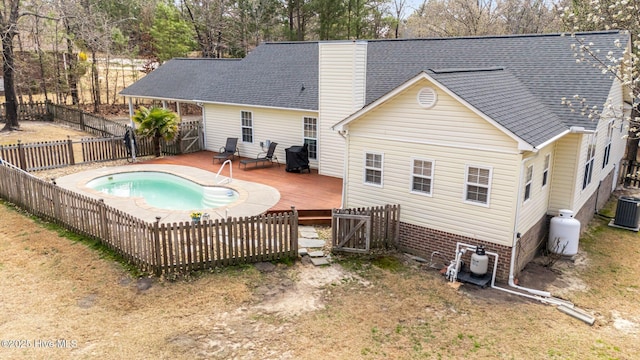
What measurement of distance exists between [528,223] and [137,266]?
29.5 ft

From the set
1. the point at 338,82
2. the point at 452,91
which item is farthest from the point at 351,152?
the point at 338,82

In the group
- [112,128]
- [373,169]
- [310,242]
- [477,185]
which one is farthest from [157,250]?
[112,128]

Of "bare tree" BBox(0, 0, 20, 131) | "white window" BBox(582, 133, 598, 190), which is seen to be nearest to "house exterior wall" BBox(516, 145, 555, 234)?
"white window" BBox(582, 133, 598, 190)

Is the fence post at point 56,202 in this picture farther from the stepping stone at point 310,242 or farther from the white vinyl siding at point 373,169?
the white vinyl siding at point 373,169

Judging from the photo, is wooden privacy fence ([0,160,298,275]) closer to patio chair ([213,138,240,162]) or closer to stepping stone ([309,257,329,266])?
stepping stone ([309,257,329,266])

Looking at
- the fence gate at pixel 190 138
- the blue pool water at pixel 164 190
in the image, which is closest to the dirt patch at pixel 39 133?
the fence gate at pixel 190 138

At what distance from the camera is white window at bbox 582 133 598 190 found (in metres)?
12.8

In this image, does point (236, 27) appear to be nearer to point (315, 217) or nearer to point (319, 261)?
point (315, 217)

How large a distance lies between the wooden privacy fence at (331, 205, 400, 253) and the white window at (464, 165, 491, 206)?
1.86 m

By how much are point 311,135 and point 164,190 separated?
5984mm

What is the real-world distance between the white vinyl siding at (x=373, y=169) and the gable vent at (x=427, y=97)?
180 centimetres

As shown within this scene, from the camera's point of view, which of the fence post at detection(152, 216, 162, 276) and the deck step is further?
the deck step

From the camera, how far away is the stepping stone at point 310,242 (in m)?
11.2

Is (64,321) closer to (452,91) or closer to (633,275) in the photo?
(452,91)
